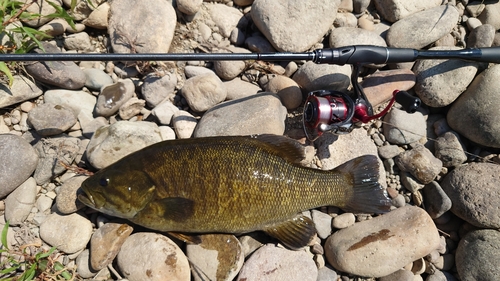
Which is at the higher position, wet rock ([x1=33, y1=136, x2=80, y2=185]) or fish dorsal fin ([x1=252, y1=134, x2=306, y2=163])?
fish dorsal fin ([x1=252, y1=134, x2=306, y2=163])

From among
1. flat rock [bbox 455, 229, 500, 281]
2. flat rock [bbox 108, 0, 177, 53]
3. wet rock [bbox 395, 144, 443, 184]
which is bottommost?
flat rock [bbox 455, 229, 500, 281]

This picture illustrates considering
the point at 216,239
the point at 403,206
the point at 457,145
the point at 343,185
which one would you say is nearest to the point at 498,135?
the point at 457,145

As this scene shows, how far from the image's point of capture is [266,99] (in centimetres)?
419

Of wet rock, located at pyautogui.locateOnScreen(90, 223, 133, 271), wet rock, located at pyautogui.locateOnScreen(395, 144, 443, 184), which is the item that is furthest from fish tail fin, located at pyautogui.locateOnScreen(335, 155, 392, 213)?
wet rock, located at pyautogui.locateOnScreen(90, 223, 133, 271)

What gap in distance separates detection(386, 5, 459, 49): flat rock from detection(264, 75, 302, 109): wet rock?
1.53 metres

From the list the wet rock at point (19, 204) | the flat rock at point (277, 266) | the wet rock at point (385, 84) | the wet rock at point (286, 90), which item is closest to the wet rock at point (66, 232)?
the wet rock at point (19, 204)

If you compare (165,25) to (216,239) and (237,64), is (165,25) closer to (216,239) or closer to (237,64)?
(237,64)

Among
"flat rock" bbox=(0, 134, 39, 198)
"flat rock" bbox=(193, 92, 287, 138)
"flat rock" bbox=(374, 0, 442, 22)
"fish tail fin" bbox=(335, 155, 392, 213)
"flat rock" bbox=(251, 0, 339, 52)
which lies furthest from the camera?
"flat rock" bbox=(374, 0, 442, 22)

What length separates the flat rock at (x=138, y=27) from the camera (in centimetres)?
430

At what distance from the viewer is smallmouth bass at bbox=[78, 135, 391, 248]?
11.5ft

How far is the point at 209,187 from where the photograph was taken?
11.5 feet

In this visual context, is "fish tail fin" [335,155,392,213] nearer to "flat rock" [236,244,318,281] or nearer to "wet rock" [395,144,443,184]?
"wet rock" [395,144,443,184]

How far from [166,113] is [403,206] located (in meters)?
3.15

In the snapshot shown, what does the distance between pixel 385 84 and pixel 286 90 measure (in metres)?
1.29
